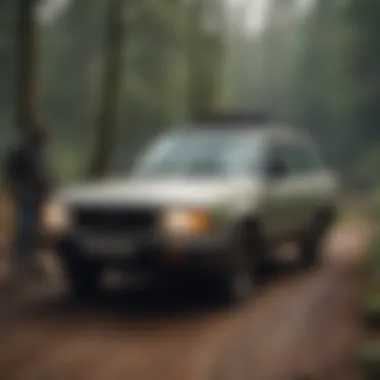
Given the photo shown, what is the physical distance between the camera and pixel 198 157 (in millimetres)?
6566

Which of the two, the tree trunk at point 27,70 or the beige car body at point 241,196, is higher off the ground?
the tree trunk at point 27,70

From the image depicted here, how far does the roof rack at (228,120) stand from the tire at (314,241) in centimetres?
104

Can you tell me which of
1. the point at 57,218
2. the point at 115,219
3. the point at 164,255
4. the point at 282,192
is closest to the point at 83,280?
the point at 57,218

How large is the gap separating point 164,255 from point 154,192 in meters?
0.46

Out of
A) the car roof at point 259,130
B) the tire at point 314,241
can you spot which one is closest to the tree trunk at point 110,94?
the car roof at point 259,130

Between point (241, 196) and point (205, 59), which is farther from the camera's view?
point (205, 59)

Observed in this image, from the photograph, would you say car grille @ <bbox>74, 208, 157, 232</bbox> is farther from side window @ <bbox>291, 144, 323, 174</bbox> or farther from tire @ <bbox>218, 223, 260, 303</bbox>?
side window @ <bbox>291, 144, 323, 174</bbox>

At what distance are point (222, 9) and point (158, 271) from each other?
70.6 inches

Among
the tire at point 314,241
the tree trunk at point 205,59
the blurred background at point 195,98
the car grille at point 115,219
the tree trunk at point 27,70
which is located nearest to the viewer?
the blurred background at point 195,98

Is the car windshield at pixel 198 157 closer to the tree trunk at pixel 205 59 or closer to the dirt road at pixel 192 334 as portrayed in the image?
the tree trunk at pixel 205 59

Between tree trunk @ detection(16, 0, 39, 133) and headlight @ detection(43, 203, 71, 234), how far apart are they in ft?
2.26

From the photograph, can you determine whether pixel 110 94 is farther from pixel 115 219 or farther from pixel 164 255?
pixel 164 255

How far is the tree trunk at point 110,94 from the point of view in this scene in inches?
255

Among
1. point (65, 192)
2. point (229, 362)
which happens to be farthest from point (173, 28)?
point (229, 362)
